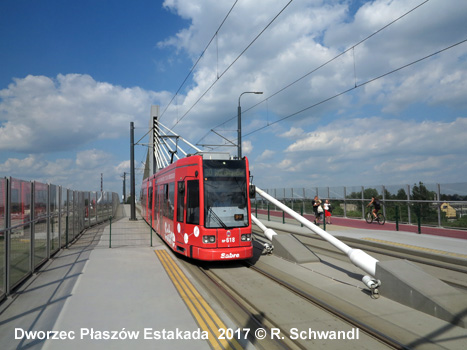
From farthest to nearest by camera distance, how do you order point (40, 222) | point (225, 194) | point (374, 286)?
point (40, 222) → point (225, 194) → point (374, 286)

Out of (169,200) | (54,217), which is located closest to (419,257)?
(169,200)

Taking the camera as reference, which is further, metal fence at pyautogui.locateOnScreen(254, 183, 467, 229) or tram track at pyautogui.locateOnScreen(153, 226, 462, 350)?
metal fence at pyautogui.locateOnScreen(254, 183, 467, 229)

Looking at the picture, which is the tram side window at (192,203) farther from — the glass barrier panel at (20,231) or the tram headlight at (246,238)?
the glass barrier panel at (20,231)

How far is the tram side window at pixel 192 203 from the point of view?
9.77 meters

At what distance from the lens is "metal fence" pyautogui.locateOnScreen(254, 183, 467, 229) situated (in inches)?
659

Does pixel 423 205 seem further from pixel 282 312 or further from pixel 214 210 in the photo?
pixel 282 312

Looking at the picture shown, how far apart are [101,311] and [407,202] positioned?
17719mm

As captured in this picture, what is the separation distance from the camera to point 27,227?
347 inches

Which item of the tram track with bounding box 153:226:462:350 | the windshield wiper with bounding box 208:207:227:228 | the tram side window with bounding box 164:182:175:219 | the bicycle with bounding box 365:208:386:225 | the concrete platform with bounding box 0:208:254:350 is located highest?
the tram side window with bounding box 164:182:175:219

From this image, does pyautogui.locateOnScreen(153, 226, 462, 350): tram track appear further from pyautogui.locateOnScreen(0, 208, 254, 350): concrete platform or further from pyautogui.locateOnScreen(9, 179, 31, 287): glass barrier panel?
pyautogui.locateOnScreen(9, 179, 31, 287): glass barrier panel

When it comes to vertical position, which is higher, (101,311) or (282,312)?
(101,311)

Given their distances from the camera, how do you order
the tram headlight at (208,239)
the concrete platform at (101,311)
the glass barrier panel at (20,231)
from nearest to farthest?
the concrete platform at (101,311)
the glass barrier panel at (20,231)
the tram headlight at (208,239)

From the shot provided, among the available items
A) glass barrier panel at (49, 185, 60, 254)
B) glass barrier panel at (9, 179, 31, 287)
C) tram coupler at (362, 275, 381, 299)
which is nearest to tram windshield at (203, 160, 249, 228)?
tram coupler at (362, 275, 381, 299)

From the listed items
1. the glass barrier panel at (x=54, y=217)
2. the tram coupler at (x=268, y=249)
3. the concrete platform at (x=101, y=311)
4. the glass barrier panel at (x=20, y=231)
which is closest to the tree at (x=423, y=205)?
the tram coupler at (x=268, y=249)
